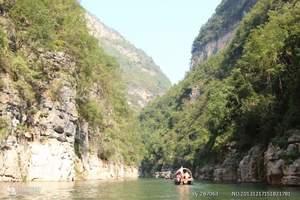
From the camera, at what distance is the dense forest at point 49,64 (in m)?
57.2

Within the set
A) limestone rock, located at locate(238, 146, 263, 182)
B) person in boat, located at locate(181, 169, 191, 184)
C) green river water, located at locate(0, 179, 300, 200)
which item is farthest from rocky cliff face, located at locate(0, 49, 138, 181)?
limestone rock, located at locate(238, 146, 263, 182)

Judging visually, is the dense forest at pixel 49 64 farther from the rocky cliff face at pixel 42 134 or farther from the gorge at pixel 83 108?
the rocky cliff face at pixel 42 134

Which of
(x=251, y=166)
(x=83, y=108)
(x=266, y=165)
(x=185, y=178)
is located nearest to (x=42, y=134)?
(x=185, y=178)

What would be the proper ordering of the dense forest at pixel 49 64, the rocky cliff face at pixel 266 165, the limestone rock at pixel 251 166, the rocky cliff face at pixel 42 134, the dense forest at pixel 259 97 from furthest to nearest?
the dense forest at pixel 49 64 → the limestone rock at pixel 251 166 → the dense forest at pixel 259 97 → the rocky cliff face at pixel 42 134 → the rocky cliff face at pixel 266 165

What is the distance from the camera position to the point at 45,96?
61312 mm

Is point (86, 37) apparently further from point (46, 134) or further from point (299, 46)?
point (299, 46)

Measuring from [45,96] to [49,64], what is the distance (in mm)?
4846

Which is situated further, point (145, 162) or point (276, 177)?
point (145, 162)

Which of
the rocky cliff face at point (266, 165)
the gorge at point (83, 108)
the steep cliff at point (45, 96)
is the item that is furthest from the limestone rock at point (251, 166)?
the steep cliff at point (45, 96)

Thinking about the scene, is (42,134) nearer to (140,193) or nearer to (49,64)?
(49,64)

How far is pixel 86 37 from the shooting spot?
277 feet

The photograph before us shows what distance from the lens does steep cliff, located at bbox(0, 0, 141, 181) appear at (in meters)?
54.6

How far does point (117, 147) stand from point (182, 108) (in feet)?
227

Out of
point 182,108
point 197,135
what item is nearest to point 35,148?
point 197,135
